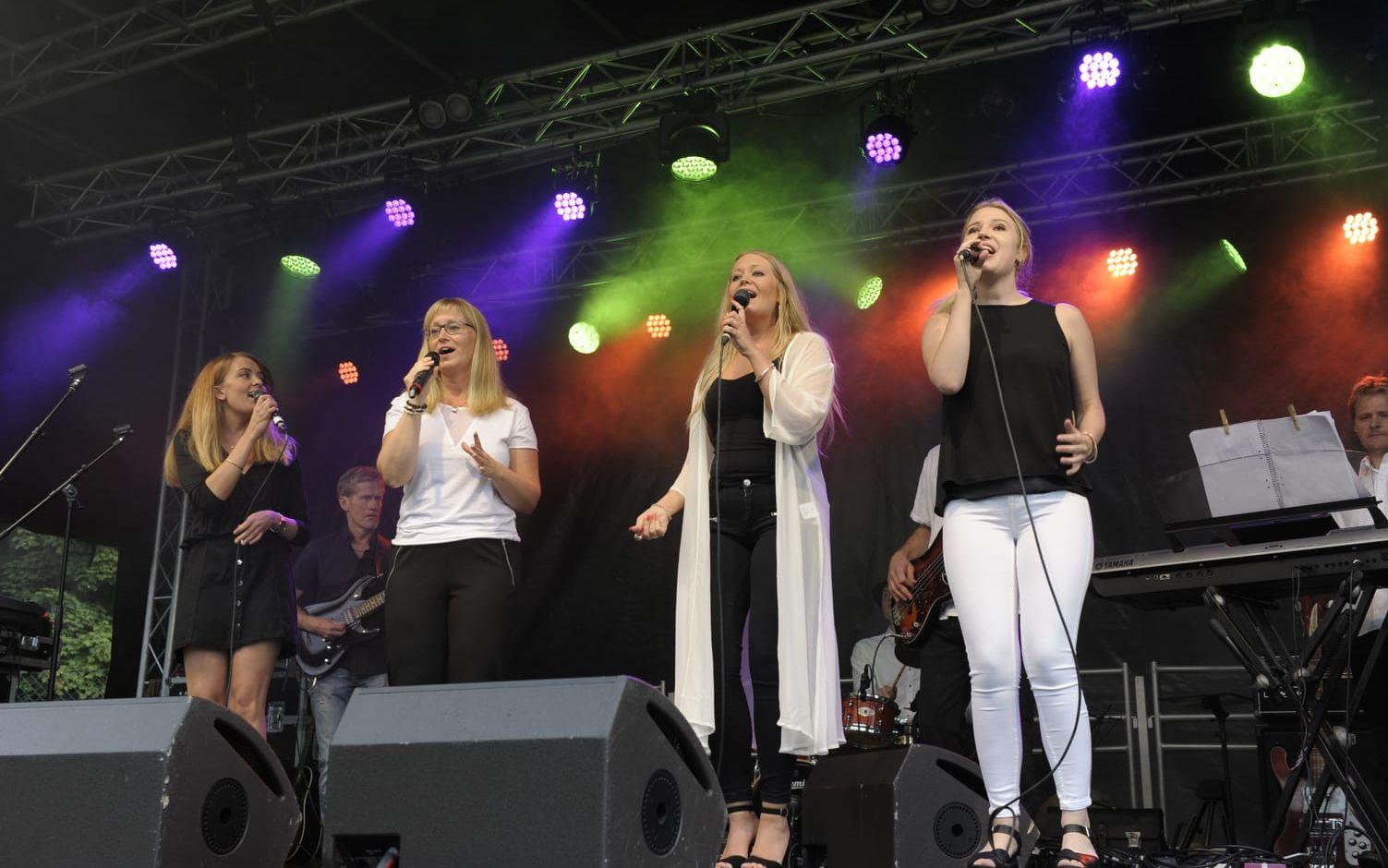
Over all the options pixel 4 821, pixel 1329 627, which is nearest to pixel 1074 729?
pixel 1329 627

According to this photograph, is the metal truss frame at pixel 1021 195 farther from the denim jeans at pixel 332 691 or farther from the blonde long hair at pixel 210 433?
the blonde long hair at pixel 210 433

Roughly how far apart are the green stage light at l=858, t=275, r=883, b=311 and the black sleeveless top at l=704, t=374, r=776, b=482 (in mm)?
4985

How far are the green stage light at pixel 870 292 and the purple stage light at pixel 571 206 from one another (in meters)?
2.04

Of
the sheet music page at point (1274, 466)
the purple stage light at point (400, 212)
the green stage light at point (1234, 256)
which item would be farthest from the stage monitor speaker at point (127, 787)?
the green stage light at point (1234, 256)

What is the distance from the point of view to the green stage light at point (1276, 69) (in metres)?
6.10

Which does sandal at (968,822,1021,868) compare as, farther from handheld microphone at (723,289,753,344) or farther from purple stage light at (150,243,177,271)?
purple stage light at (150,243,177,271)

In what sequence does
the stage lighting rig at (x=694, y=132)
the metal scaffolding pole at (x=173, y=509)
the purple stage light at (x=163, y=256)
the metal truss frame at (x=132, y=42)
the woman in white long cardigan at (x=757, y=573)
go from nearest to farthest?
the woman in white long cardigan at (x=757, y=573) < the metal truss frame at (x=132, y=42) < the stage lighting rig at (x=694, y=132) < the metal scaffolding pole at (x=173, y=509) < the purple stage light at (x=163, y=256)

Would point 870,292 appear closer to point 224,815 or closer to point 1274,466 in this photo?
point 1274,466

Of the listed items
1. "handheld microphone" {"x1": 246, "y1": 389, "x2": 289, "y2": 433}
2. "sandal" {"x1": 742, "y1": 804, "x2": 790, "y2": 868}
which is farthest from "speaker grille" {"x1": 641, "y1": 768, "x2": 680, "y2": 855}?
"handheld microphone" {"x1": 246, "y1": 389, "x2": 289, "y2": 433}

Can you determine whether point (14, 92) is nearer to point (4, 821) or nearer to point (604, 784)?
point (4, 821)

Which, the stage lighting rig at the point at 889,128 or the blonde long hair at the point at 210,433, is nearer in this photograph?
the blonde long hair at the point at 210,433

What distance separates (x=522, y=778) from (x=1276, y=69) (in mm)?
5785

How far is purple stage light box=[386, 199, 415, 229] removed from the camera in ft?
26.3

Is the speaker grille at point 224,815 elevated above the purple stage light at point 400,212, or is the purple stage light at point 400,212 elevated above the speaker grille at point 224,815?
the purple stage light at point 400,212
